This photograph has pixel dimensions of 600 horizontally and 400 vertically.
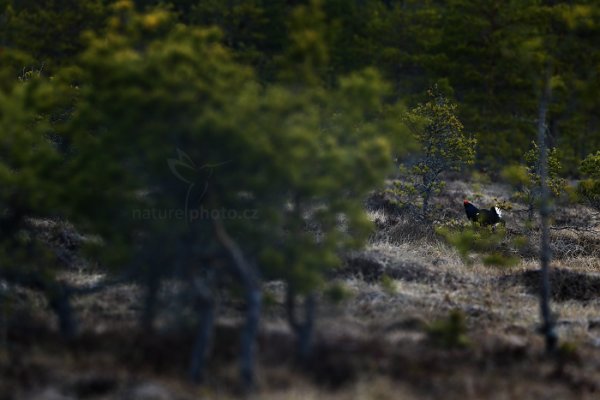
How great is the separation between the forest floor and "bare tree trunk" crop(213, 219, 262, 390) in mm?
219

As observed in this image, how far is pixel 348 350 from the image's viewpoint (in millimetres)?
8336

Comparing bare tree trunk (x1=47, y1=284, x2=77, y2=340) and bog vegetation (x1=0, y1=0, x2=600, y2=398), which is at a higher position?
bog vegetation (x1=0, y1=0, x2=600, y2=398)

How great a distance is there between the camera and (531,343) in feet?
31.9

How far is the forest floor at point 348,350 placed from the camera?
24.1ft

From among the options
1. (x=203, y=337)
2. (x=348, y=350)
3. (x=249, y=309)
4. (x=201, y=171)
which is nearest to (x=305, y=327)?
(x=348, y=350)

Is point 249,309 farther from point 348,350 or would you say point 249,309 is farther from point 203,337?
point 348,350

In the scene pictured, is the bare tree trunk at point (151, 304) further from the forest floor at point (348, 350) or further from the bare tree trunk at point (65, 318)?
the bare tree trunk at point (65, 318)

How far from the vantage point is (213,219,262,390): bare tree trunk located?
7340 millimetres

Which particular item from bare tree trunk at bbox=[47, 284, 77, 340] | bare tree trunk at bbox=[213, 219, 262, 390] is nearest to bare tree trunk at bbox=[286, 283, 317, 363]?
bare tree trunk at bbox=[213, 219, 262, 390]

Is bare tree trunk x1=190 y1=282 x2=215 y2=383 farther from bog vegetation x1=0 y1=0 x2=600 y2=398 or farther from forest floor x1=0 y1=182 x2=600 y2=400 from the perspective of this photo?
forest floor x1=0 y1=182 x2=600 y2=400

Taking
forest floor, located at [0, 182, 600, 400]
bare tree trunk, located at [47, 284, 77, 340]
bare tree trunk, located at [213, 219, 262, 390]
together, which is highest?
bare tree trunk, located at [213, 219, 262, 390]

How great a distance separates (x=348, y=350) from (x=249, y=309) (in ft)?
4.69

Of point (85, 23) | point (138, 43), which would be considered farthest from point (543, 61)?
point (85, 23)

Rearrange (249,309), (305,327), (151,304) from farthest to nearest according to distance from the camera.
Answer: (151,304) → (305,327) → (249,309)
